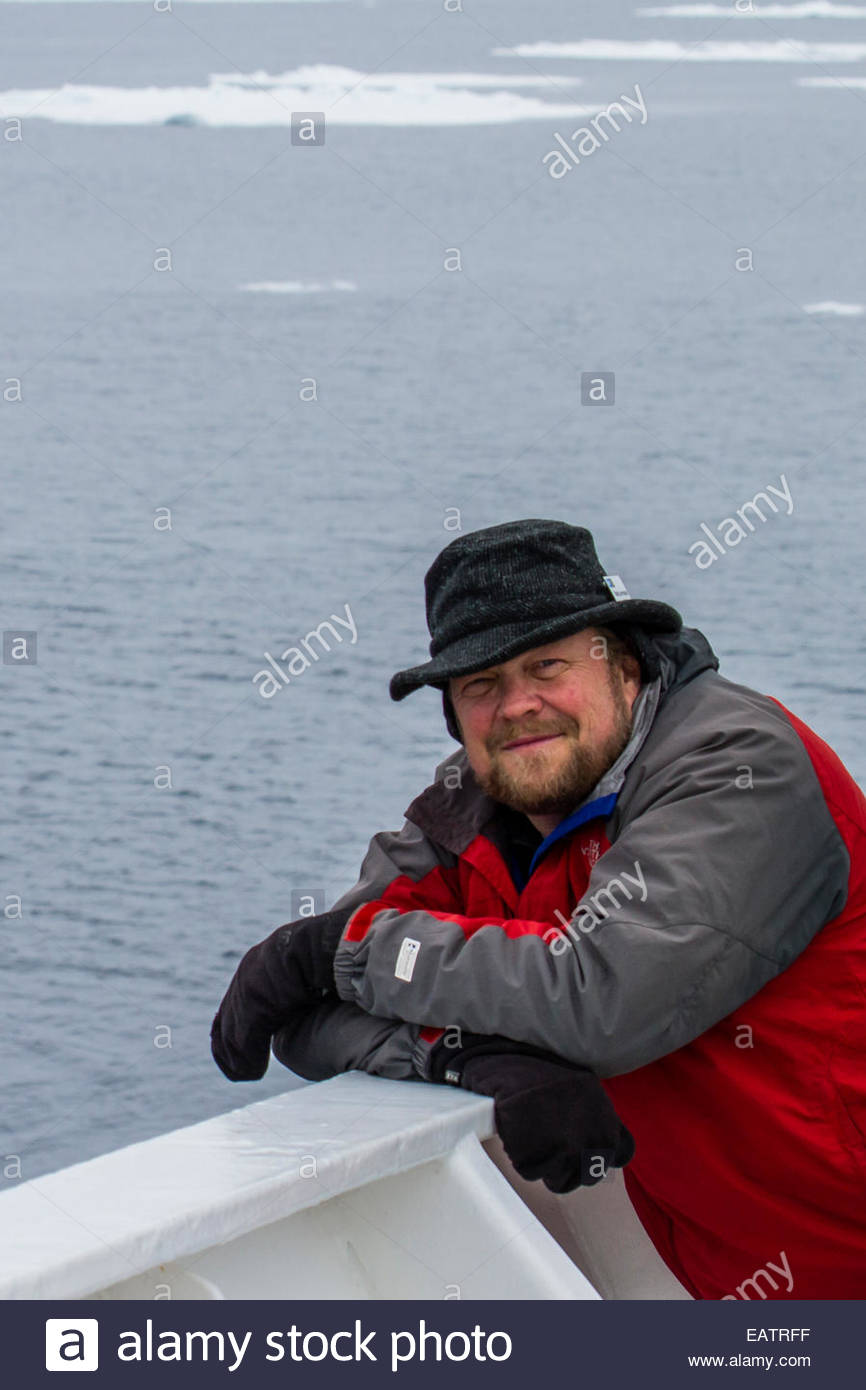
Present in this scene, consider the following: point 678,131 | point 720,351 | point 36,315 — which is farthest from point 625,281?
point 678,131

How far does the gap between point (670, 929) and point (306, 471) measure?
330 inches

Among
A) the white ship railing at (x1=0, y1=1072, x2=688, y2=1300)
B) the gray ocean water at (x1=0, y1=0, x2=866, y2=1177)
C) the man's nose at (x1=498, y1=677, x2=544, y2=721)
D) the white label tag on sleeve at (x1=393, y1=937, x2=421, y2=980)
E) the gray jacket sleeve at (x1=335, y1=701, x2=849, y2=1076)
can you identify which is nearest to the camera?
the white ship railing at (x1=0, y1=1072, x2=688, y2=1300)

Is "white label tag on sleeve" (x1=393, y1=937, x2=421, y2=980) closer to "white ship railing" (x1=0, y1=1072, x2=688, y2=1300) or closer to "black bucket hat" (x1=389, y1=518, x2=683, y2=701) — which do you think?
"white ship railing" (x1=0, y1=1072, x2=688, y2=1300)

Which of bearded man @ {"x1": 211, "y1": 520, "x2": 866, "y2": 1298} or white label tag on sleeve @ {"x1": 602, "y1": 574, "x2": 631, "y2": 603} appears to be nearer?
bearded man @ {"x1": 211, "y1": 520, "x2": 866, "y2": 1298}

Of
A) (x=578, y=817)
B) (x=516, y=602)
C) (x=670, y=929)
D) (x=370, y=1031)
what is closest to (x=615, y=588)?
(x=516, y=602)

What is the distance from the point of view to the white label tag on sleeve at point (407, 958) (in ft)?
5.80

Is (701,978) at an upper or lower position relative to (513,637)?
lower

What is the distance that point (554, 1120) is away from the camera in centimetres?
167

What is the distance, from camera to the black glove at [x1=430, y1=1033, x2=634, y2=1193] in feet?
5.49

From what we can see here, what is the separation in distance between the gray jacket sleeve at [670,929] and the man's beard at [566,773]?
0.10 m

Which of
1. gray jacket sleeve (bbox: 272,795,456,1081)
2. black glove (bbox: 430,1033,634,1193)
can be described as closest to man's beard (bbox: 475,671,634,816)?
gray jacket sleeve (bbox: 272,795,456,1081)

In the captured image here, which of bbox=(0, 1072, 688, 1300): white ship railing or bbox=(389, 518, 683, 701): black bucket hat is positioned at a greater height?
bbox=(389, 518, 683, 701): black bucket hat

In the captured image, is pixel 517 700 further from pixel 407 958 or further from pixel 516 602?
pixel 407 958

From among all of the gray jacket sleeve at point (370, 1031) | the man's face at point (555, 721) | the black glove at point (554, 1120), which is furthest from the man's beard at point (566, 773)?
the black glove at point (554, 1120)
